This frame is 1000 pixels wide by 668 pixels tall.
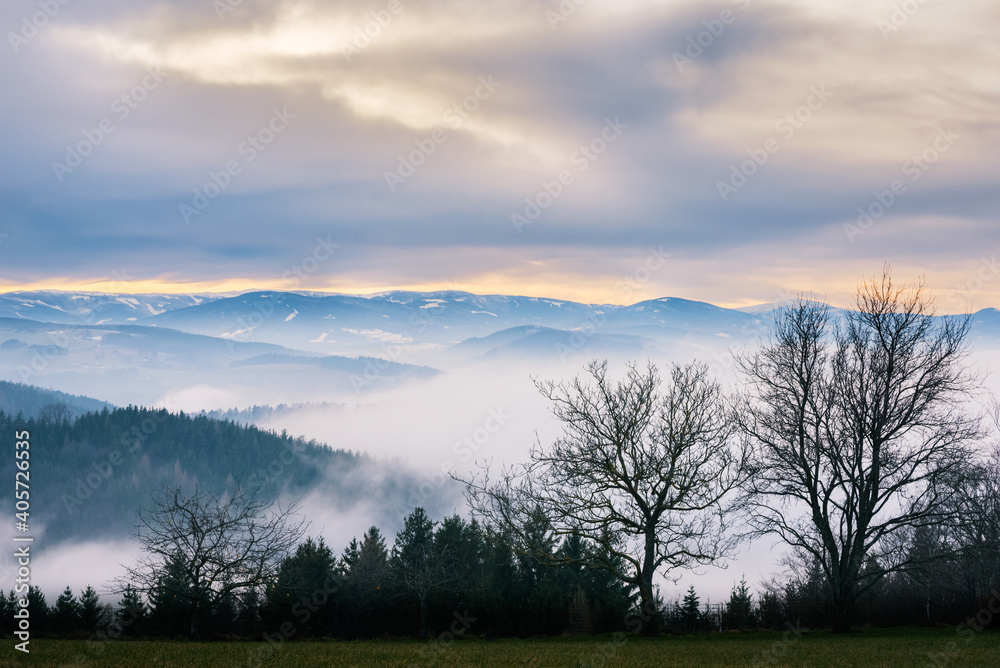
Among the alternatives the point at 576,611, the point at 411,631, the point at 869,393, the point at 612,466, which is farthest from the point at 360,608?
the point at 869,393

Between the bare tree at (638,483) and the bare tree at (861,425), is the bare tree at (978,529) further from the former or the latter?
the bare tree at (638,483)

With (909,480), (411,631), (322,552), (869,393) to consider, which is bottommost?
(411,631)

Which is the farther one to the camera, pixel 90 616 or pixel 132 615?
pixel 90 616

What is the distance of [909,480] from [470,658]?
18.4 meters

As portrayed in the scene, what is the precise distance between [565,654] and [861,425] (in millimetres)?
15030

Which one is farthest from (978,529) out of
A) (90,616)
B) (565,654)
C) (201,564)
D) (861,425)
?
(90,616)

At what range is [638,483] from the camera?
28219 mm

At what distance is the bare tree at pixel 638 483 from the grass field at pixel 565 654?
16.0 ft

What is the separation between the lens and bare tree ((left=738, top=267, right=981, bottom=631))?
90.1 ft

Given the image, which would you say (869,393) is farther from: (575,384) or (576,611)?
(576,611)

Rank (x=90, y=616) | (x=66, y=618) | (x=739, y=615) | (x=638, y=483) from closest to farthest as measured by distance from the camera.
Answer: (x=66, y=618) → (x=638, y=483) → (x=90, y=616) → (x=739, y=615)

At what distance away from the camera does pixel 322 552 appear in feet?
143

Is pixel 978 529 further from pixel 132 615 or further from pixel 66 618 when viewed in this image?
pixel 66 618

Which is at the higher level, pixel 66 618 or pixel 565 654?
pixel 66 618
